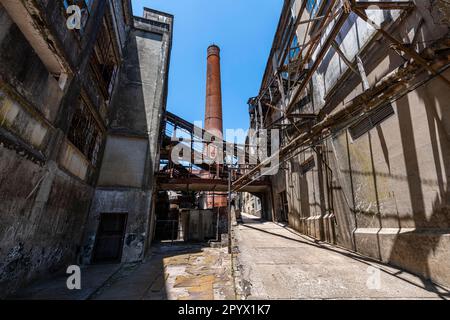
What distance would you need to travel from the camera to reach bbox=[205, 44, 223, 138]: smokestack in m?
18.1

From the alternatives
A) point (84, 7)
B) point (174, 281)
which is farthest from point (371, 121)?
point (84, 7)

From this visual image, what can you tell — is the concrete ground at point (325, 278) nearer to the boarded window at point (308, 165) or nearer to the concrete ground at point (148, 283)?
the concrete ground at point (148, 283)

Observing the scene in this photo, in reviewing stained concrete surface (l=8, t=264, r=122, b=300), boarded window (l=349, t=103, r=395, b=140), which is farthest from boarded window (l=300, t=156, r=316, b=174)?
stained concrete surface (l=8, t=264, r=122, b=300)

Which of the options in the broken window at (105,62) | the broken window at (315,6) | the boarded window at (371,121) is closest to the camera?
the boarded window at (371,121)

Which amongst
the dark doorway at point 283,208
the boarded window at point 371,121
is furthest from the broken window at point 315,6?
the dark doorway at point 283,208

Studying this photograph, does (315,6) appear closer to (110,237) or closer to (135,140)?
(135,140)

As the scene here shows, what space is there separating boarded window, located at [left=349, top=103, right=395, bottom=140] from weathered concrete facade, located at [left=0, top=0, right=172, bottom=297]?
22.8ft

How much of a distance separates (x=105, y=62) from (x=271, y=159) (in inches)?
314

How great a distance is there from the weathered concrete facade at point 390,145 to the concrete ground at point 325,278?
44 centimetres

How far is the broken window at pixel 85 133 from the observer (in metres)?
6.45

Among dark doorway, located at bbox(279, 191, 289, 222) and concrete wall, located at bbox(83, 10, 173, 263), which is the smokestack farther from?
dark doorway, located at bbox(279, 191, 289, 222)

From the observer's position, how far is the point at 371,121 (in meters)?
4.89

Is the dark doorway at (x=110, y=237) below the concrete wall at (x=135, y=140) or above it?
below
